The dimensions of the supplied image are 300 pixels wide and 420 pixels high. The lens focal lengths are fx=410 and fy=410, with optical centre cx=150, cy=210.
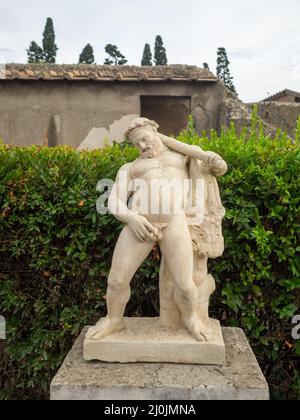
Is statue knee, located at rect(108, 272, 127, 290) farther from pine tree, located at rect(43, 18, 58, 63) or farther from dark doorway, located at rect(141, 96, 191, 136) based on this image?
pine tree, located at rect(43, 18, 58, 63)

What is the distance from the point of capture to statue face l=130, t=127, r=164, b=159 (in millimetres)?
2445

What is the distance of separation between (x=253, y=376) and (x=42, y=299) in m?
1.73

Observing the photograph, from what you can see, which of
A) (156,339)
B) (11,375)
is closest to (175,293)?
(156,339)

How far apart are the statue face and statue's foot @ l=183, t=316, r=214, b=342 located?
3.27 feet

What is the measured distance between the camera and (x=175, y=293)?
2.37 m

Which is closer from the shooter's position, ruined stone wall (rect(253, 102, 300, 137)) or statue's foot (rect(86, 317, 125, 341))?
statue's foot (rect(86, 317, 125, 341))

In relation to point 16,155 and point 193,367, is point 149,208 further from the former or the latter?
point 16,155

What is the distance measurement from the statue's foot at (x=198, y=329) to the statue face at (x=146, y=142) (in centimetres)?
100

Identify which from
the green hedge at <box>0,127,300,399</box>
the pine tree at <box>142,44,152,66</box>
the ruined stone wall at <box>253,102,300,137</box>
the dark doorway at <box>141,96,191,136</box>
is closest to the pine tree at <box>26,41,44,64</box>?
the pine tree at <box>142,44,152,66</box>

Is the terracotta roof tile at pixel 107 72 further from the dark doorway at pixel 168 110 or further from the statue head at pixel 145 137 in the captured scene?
the statue head at pixel 145 137

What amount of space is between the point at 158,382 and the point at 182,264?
0.63 m

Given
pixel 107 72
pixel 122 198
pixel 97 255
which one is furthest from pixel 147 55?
pixel 122 198
